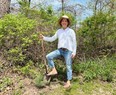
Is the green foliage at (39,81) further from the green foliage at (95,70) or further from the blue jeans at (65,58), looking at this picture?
the green foliage at (95,70)

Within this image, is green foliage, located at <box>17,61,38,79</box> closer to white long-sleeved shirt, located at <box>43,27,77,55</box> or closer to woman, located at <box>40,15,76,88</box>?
woman, located at <box>40,15,76,88</box>

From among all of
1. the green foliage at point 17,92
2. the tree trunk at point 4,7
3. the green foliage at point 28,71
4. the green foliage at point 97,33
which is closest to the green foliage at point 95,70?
the green foliage at point 97,33

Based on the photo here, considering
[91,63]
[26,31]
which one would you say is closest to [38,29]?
[26,31]

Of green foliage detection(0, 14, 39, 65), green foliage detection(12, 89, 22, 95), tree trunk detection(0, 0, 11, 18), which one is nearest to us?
green foliage detection(12, 89, 22, 95)

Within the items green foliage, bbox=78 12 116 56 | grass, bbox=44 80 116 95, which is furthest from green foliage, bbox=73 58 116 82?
green foliage, bbox=78 12 116 56

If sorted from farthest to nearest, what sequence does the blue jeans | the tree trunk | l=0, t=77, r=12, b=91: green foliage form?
the tree trunk, the blue jeans, l=0, t=77, r=12, b=91: green foliage

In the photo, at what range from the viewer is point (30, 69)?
30.3 ft

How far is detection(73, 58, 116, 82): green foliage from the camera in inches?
368

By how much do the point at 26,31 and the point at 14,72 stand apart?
133cm

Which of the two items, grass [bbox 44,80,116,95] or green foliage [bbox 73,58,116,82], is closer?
grass [bbox 44,80,116,95]

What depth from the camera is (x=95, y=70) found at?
9.48m

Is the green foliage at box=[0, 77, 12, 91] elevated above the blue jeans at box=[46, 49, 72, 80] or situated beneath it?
A: situated beneath

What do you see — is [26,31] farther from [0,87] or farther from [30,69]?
[0,87]

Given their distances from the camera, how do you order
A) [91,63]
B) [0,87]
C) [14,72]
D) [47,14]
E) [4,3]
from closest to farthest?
[0,87] < [14,72] < [91,63] < [47,14] < [4,3]
